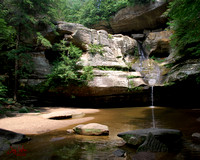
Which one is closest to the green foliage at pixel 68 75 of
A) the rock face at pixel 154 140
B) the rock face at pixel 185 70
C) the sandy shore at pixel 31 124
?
the sandy shore at pixel 31 124

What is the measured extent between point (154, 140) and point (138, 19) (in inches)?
840

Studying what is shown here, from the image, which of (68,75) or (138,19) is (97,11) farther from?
(68,75)

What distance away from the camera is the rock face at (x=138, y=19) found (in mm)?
19047

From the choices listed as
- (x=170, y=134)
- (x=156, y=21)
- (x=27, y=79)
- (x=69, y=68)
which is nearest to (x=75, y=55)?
(x=69, y=68)

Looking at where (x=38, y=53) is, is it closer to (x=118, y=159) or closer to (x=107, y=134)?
(x=107, y=134)

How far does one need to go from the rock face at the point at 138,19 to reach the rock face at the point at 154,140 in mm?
20318

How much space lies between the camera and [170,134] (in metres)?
3.69

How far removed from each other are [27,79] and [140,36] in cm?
1878

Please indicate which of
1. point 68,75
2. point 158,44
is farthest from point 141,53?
point 68,75

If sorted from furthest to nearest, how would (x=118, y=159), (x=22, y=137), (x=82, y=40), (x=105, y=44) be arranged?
(x=105, y=44)
(x=82, y=40)
(x=22, y=137)
(x=118, y=159)

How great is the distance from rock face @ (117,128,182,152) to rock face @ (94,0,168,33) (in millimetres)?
20318

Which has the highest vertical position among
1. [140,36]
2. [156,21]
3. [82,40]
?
[156,21]

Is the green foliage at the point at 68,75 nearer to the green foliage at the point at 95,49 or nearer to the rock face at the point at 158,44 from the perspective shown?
the green foliage at the point at 95,49

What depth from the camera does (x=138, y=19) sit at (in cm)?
2072
